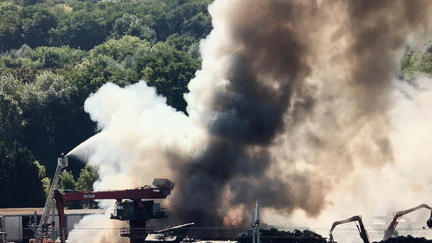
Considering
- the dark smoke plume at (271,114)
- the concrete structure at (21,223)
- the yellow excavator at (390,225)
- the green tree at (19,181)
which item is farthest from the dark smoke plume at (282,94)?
the green tree at (19,181)

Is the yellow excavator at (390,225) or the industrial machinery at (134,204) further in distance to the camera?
the industrial machinery at (134,204)

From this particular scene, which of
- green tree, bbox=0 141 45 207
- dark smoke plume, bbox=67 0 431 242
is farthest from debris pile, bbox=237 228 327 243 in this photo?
green tree, bbox=0 141 45 207

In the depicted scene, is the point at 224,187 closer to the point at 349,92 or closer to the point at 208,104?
the point at 208,104

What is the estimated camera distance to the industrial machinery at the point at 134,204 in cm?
13188

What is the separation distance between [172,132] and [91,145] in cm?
1521

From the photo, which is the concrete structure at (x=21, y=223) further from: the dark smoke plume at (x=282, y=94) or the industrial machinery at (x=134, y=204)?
the dark smoke plume at (x=282, y=94)

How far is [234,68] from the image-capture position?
139625mm

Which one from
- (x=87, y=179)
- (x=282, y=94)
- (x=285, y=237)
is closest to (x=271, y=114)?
(x=282, y=94)

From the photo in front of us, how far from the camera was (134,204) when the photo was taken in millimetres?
132125

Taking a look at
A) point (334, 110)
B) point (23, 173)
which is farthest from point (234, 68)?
point (23, 173)

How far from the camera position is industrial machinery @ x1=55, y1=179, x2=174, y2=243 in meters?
132

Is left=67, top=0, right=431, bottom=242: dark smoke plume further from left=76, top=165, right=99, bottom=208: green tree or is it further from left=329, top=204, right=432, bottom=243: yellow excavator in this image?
left=76, top=165, right=99, bottom=208: green tree

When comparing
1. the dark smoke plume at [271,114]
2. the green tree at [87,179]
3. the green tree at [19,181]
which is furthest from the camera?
the green tree at [87,179]

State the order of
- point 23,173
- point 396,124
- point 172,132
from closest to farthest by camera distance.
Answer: point 172,132 → point 396,124 → point 23,173
